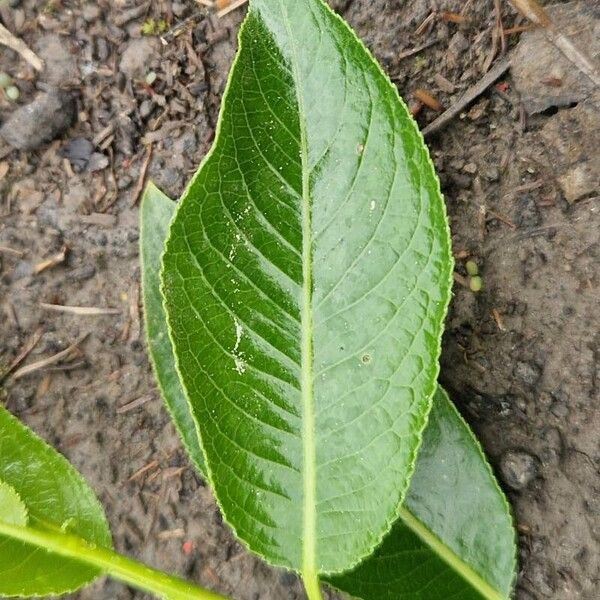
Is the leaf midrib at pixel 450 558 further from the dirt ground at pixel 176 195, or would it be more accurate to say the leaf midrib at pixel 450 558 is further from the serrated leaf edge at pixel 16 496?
the serrated leaf edge at pixel 16 496

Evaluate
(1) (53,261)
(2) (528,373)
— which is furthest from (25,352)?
(2) (528,373)

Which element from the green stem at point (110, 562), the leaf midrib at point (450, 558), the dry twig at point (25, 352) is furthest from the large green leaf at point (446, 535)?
the dry twig at point (25, 352)

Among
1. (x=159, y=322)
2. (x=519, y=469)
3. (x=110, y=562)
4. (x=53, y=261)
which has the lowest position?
(x=519, y=469)

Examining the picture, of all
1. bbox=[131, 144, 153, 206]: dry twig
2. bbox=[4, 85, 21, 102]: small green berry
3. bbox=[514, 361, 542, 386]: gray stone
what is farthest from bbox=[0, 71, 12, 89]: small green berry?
bbox=[514, 361, 542, 386]: gray stone

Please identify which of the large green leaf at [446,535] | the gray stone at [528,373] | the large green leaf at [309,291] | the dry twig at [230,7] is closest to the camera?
the large green leaf at [309,291]

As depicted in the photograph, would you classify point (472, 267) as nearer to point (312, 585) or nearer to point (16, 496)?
point (312, 585)

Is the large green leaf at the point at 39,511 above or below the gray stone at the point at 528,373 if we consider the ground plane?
above

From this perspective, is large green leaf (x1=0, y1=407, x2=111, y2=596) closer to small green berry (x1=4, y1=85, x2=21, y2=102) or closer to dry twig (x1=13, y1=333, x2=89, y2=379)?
dry twig (x1=13, y1=333, x2=89, y2=379)
